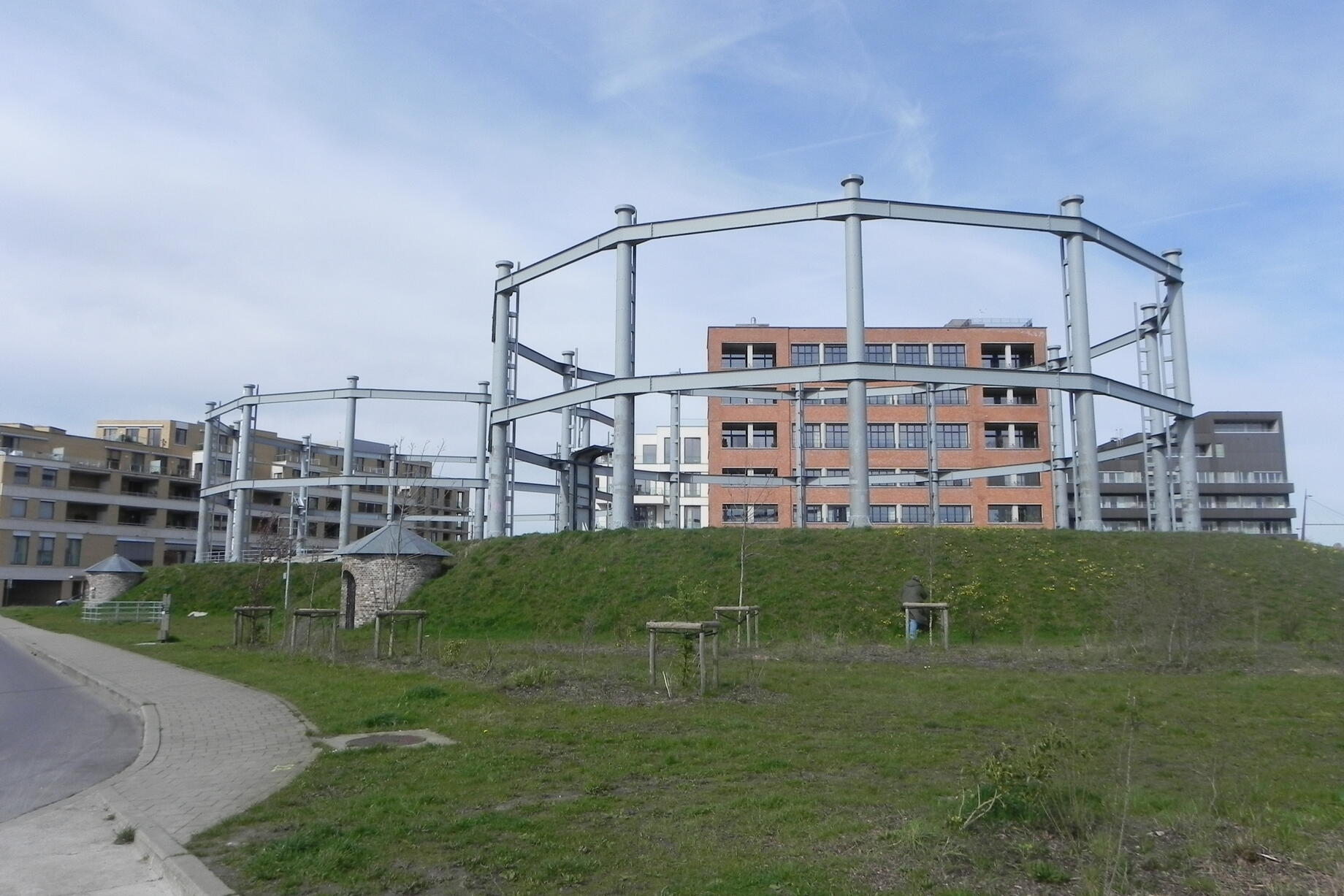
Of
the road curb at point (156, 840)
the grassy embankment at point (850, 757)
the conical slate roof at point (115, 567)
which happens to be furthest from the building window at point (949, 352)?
the road curb at point (156, 840)

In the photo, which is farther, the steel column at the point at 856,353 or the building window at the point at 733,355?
the building window at the point at 733,355

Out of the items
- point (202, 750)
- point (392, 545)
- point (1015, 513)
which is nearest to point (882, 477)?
point (392, 545)

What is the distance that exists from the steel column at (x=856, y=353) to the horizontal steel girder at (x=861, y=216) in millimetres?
669

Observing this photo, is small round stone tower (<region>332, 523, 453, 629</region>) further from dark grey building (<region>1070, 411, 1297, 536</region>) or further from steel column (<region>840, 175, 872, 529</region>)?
dark grey building (<region>1070, 411, 1297, 536</region>)

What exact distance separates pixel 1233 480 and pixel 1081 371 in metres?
71.2

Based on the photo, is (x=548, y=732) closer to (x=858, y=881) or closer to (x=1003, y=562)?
(x=858, y=881)

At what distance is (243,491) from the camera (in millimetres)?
51844

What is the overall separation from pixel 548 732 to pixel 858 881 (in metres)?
5.22

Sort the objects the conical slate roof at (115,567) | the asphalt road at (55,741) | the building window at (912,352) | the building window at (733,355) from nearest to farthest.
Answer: the asphalt road at (55,741)
the conical slate roof at (115,567)
the building window at (912,352)
the building window at (733,355)

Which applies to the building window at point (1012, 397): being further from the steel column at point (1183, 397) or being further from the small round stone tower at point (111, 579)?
the small round stone tower at point (111, 579)

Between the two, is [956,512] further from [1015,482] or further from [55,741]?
[55,741]

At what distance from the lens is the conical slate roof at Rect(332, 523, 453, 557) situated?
26828 millimetres

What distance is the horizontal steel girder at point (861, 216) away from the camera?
29484mm

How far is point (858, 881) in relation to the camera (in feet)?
16.3
